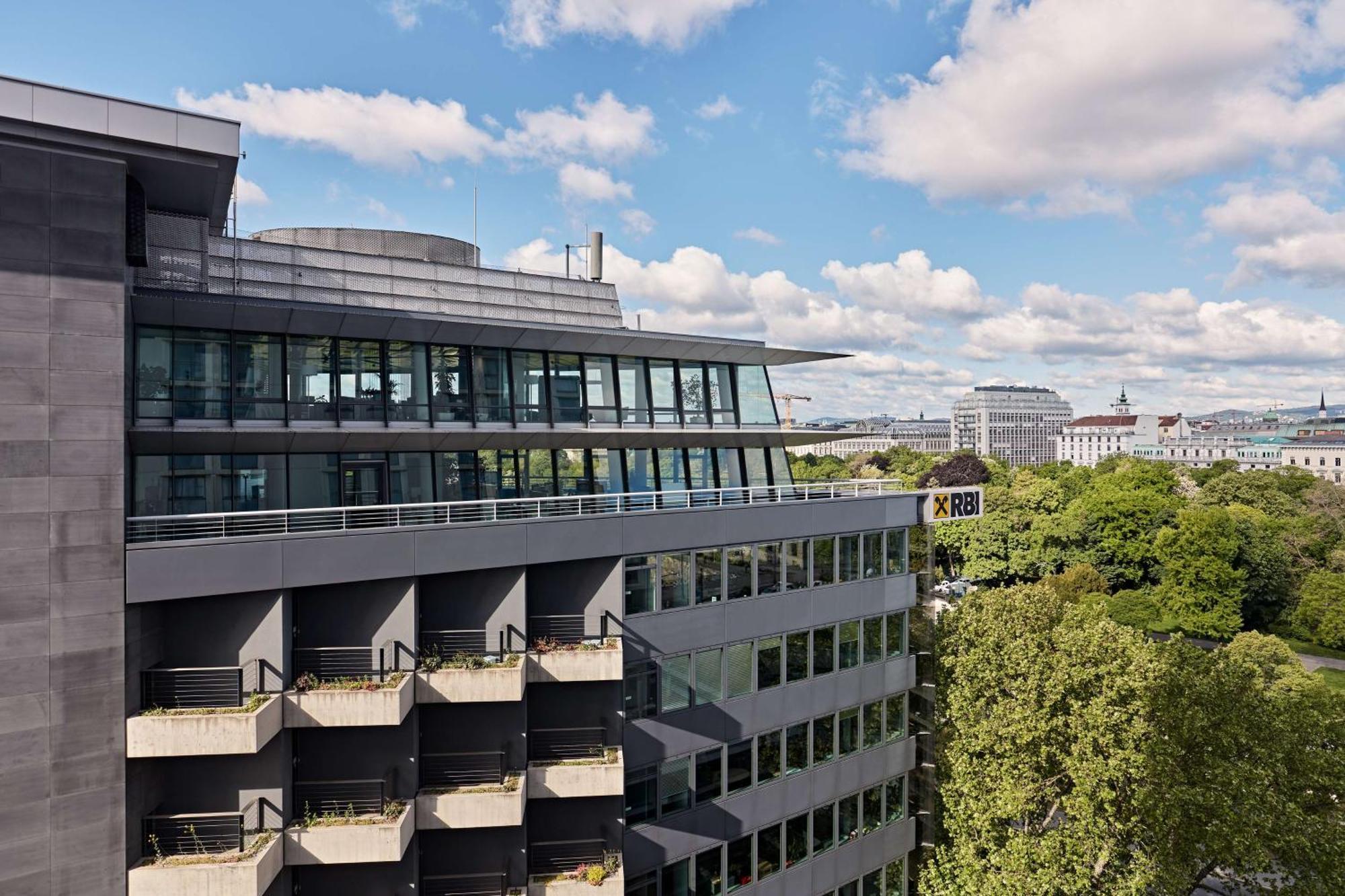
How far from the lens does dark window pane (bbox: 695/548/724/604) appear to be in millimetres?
23062

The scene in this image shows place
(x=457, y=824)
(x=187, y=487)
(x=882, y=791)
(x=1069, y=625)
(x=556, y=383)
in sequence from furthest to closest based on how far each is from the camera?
(x=1069, y=625) < (x=882, y=791) < (x=556, y=383) < (x=187, y=487) < (x=457, y=824)

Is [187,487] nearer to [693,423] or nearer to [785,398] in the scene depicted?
[693,423]

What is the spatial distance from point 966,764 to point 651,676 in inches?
603

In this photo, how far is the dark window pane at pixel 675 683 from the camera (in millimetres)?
22344

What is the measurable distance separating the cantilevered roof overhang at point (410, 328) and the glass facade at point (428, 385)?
15.2 inches

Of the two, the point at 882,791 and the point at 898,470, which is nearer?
the point at 882,791

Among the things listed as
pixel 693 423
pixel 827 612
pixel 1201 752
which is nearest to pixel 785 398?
pixel 693 423

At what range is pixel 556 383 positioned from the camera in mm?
25719

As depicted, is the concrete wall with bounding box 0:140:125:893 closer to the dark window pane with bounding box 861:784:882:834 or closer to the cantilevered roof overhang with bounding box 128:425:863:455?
the cantilevered roof overhang with bounding box 128:425:863:455

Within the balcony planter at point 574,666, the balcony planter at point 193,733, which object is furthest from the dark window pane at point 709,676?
the balcony planter at point 193,733

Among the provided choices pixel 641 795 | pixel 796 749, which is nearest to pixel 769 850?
pixel 796 749

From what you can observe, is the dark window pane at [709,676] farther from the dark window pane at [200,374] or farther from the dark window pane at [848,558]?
the dark window pane at [200,374]

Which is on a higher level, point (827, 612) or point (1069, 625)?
point (827, 612)

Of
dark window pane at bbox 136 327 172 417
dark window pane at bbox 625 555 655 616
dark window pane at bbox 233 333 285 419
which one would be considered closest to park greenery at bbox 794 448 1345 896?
dark window pane at bbox 625 555 655 616
